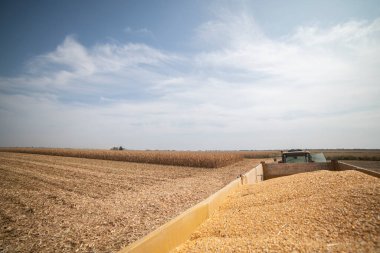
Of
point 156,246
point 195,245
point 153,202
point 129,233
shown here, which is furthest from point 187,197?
point 156,246

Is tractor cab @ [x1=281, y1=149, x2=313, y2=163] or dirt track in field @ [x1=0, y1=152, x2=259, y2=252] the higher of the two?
tractor cab @ [x1=281, y1=149, x2=313, y2=163]

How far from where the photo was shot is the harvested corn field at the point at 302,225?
2.21 metres

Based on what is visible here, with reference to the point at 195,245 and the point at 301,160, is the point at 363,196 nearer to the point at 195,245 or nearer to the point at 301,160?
the point at 195,245

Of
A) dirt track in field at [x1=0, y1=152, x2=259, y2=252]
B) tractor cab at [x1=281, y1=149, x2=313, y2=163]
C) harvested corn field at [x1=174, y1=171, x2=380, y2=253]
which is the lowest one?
dirt track in field at [x1=0, y1=152, x2=259, y2=252]

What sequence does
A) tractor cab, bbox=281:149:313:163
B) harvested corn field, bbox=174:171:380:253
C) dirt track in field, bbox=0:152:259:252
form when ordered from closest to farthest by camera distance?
harvested corn field, bbox=174:171:380:253 → dirt track in field, bbox=0:152:259:252 → tractor cab, bbox=281:149:313:163

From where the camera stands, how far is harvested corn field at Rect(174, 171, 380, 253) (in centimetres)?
221

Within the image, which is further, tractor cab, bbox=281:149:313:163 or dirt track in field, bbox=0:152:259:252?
tractor cab, bbox=281:149:313:163

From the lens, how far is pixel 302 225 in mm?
2680

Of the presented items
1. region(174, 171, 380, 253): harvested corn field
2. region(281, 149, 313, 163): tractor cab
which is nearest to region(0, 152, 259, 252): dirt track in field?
region(174, 171, 380, 253): harvested corn field

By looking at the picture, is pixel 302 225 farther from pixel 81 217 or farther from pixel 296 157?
pixel 296 157

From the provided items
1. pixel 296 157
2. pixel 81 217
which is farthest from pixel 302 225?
pixel 296 157

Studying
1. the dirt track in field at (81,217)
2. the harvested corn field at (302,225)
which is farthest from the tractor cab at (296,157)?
the harvested corn field at (302,225)

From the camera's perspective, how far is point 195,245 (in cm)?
258

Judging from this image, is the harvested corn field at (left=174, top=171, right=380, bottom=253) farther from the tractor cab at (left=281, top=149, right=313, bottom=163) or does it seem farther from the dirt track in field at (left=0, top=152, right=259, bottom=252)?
the tractor cab at (left=281, top=149, right=313, bottom=163)
